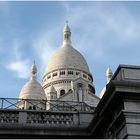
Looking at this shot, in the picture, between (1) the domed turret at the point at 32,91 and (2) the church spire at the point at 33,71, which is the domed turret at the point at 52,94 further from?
(2) the church spire at the point at 33,71

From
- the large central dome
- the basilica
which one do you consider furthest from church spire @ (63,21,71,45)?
the large central dome

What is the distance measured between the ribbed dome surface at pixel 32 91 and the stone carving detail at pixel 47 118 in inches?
2415

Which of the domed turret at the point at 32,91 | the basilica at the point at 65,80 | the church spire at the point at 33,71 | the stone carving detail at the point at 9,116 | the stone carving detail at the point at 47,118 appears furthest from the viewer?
the church spire at the point at 33,71

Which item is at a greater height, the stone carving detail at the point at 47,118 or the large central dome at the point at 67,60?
the large central dome at the point at 67,60

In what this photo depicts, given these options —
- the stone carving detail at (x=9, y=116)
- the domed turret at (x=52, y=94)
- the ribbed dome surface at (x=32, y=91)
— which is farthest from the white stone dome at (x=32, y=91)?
the stone carving detail at (x=9, y=116)

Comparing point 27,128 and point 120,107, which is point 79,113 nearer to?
point 27,128

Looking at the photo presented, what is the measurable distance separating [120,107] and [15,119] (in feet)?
14.8

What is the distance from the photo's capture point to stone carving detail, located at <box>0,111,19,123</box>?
52.2ft

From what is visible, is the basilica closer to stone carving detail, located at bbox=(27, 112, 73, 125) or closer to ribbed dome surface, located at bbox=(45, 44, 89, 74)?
ribbed dome surface, located at bbox=(45, 44, 89, 74)

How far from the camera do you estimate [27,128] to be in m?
15.5

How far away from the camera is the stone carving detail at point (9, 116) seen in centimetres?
1592

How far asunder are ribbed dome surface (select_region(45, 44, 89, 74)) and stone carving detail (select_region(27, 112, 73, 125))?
75587mm

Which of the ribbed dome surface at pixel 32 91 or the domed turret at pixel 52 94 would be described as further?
the domed turret at pixel 52 94

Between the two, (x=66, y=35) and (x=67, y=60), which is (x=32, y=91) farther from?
(x=66, y=35)
